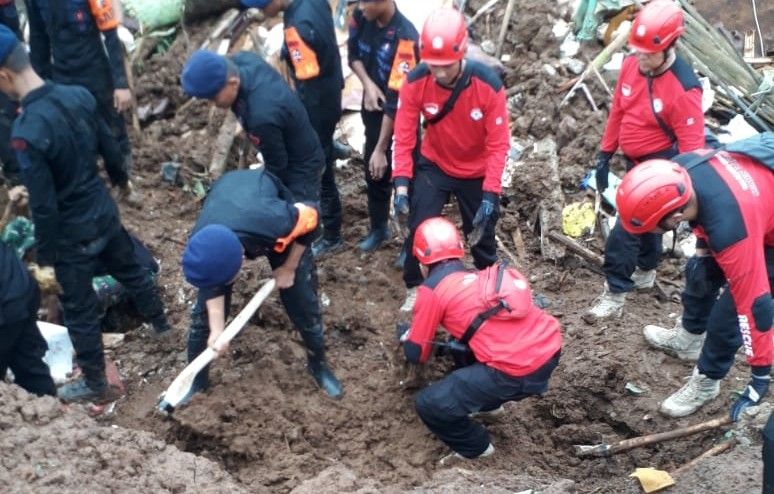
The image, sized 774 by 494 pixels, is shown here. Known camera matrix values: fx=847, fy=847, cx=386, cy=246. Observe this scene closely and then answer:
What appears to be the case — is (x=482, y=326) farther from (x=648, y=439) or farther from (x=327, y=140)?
(x=327, y=140)

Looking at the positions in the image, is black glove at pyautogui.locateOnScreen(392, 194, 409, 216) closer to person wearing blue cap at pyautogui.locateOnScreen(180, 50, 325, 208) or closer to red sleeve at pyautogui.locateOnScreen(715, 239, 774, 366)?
person wearing blue cap at pyautogui.locateOnScreen(180, 50, 325, 208)

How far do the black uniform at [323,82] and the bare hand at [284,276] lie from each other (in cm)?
174

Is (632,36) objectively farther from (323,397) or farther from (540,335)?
(323,397)

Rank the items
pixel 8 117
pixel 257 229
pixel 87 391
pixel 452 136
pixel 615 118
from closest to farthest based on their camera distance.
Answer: pixel 257 229 < pixel 452 136 < pixel 87 391 < pixel 615 118 < pixel 8 117

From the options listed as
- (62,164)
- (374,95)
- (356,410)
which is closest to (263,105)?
(62,164)

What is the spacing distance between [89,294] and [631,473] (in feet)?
11.7

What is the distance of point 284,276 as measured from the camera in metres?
5.07

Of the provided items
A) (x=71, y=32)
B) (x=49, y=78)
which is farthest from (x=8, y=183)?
(x=71, y=32)

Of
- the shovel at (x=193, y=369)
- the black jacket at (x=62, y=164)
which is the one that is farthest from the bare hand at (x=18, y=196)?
the shovel at (x=193, y=369)

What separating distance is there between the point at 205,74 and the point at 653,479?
344 centimetres

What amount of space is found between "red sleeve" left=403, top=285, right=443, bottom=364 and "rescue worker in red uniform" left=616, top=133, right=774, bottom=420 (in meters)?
1.15

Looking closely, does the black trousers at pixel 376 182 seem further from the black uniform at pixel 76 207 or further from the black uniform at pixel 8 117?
the black uniform at pixel 8 117

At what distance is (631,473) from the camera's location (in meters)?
4.95

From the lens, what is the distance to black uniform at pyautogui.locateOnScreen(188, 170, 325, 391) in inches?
185
